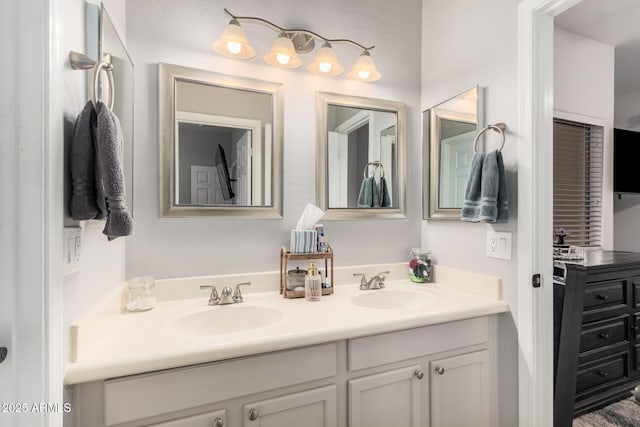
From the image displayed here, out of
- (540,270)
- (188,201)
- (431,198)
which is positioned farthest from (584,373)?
(188,201)

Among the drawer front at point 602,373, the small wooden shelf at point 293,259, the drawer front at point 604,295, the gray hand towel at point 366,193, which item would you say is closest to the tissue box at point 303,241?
the small wooden shelf at point 293,259

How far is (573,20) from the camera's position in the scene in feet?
7.25

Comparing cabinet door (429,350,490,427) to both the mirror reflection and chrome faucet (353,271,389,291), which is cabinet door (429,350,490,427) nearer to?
chrome faucet (353,271,389,291)

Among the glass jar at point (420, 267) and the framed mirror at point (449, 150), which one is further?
the glass jar at point (420, 267)

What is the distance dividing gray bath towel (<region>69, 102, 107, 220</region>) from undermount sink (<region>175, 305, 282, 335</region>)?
23.2 inches

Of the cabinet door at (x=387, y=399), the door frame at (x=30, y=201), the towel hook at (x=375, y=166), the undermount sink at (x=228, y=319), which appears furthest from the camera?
the towel hook at (x=375, y=166)

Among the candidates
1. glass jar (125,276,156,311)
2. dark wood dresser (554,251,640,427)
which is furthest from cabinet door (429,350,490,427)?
glass jar (125,276,156,311)

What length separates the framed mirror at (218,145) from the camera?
141cm

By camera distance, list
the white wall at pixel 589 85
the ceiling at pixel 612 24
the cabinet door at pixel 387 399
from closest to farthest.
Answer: the cabinet door at pixel 387 399
the ceiling at pixel 612 24
the white wall at pixel 589 85

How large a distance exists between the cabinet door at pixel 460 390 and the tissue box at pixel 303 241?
722 mm

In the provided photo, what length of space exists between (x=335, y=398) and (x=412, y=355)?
13.6 inches

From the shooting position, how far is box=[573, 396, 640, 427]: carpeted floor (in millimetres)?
1815

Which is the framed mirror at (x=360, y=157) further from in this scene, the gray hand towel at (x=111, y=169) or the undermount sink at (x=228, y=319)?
the gray hand towel at (x=111, y=169)

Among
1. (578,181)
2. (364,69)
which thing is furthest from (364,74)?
(578,181)
